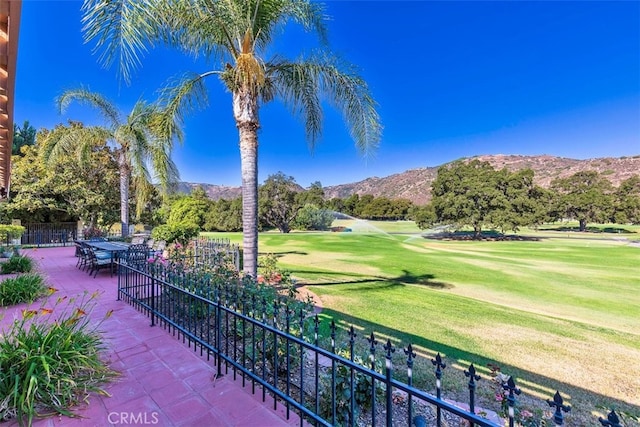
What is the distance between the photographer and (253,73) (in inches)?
231

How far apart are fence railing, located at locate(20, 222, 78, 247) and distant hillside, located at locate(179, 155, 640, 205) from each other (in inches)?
1233

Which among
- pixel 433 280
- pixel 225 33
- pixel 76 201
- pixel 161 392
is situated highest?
pixel 225 33

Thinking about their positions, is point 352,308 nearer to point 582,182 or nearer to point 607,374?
point 607,374

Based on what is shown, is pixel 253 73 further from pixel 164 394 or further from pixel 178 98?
pixel 164 394

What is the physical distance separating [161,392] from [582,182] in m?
63.9

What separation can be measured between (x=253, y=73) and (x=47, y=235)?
2142 cm

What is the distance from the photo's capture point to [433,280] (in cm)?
1141

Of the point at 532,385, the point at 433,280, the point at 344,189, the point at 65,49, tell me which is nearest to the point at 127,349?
the point at 532,385

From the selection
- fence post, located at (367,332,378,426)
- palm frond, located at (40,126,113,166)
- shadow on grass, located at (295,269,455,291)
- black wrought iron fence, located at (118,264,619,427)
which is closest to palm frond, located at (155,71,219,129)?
black wrought iron fence, located at (118,264,619,427)

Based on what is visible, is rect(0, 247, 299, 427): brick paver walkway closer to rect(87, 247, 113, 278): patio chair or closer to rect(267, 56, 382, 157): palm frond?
rect(87, 247, 113, 278): patio chair

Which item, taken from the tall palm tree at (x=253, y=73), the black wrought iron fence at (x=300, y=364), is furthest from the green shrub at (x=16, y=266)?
the tall palm tree at (x=253, y=73)

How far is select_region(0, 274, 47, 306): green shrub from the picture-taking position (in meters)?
5.34

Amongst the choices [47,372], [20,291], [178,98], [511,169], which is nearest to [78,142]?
[178,98]

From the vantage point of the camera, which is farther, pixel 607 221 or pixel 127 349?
pixel 607 221
